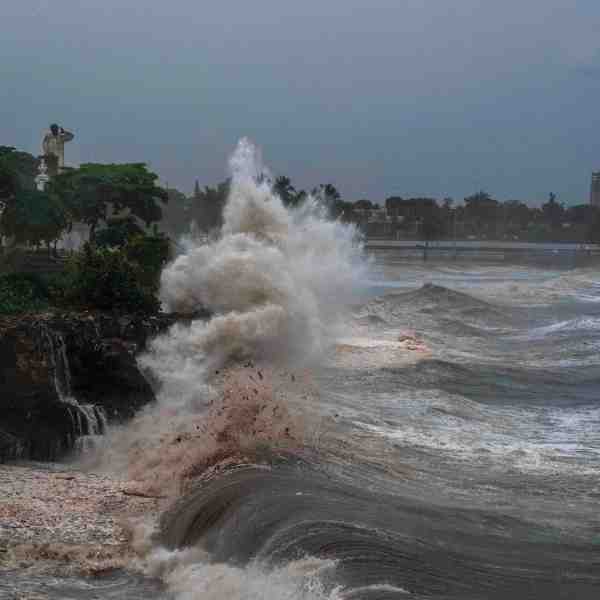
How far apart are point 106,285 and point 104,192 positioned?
1435cm

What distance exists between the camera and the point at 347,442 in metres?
12.7

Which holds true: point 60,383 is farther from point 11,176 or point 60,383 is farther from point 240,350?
point 11,176

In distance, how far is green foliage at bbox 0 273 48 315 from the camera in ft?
58.2

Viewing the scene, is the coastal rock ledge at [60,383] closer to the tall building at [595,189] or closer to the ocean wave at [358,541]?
the ocean wave at [358,541]

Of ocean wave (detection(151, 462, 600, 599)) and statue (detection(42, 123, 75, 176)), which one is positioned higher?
statue (detection(42, 123, 75, 176))

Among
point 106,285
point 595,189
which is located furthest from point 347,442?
point 595,189

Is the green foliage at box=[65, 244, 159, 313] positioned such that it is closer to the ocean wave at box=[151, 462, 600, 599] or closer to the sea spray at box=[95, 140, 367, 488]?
the sea spray at box=[95, 140, 367, 488]

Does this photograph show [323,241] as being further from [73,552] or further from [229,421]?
[73,552]

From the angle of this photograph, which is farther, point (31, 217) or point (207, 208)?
point (207, 208)

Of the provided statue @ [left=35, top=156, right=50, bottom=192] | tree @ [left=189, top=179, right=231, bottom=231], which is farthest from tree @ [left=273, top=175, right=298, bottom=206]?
statue @ [left=35, top=156, right=50, bottom=192]

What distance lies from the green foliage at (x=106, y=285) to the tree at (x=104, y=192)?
12480mm

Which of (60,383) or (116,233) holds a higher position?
(116,233)

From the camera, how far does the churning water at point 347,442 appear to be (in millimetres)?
7879

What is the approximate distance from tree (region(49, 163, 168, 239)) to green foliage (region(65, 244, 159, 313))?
1248 centimetres
